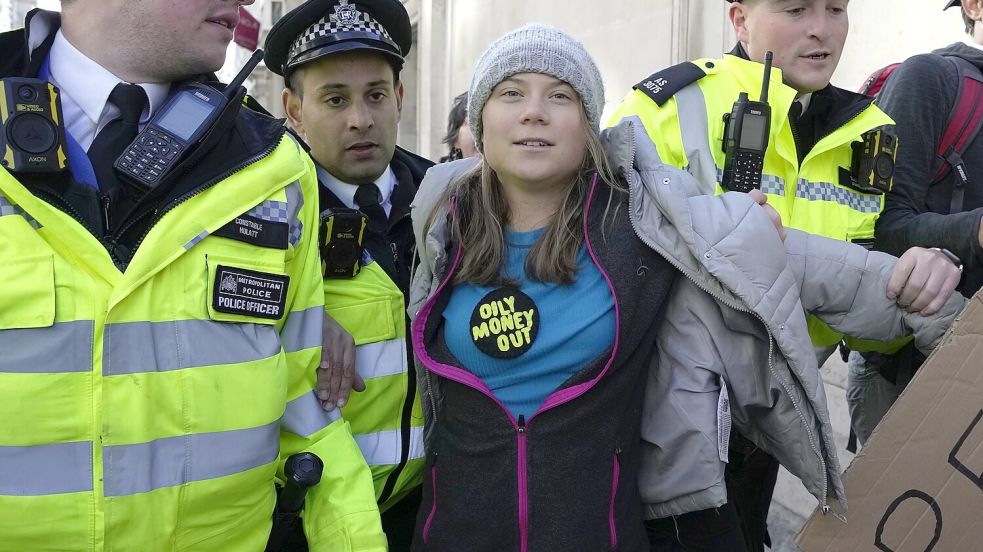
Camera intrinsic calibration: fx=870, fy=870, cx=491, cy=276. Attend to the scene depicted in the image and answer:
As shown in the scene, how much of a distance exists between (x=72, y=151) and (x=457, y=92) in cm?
834

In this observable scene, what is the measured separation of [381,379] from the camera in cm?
227

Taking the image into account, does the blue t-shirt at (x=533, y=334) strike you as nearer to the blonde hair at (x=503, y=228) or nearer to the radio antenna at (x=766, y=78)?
the blonde hair at (x=503, y=228)

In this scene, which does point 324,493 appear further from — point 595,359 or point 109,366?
point 595,359

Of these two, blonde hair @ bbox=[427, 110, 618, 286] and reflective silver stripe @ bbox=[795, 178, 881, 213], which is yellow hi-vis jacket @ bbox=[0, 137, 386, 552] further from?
reflective silver stripe @ bbox=[795, 178, 881, 213]

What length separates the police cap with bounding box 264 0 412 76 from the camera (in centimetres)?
251

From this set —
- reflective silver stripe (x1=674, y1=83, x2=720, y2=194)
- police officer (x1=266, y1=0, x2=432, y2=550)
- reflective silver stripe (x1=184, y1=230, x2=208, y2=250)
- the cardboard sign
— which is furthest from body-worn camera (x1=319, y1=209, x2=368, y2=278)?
the cardboard sign

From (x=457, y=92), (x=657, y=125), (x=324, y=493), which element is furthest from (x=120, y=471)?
(x=457, y=92)

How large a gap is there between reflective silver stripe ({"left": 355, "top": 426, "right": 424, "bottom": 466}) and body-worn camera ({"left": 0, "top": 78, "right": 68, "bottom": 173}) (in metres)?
1.04

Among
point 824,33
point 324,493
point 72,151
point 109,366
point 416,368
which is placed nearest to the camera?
point 109,366

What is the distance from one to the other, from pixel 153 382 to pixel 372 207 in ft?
3.32

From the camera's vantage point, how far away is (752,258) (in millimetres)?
1892

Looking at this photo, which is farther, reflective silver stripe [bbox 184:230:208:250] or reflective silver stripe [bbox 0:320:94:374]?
reflective silver stripe [bbox 184:230:208:250]

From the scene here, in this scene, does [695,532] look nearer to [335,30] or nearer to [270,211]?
[270,211]

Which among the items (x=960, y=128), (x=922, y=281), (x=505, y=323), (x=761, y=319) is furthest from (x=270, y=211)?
(x=960, y=128)
